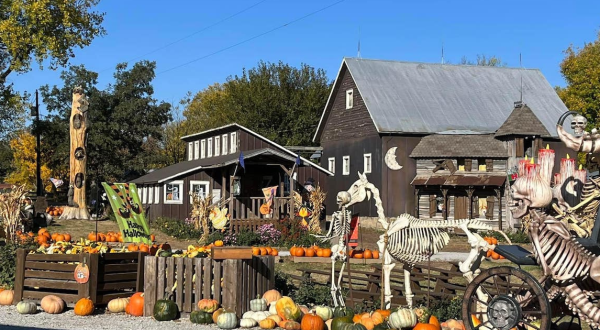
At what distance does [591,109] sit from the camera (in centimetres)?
5206

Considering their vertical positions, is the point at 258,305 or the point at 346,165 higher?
the point at 346,165

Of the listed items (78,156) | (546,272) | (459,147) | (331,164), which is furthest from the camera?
(331,164)

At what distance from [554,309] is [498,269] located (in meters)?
0.96

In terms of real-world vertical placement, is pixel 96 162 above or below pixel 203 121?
below

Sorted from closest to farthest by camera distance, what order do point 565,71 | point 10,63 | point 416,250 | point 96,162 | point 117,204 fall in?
point 416,250, point 117,204, point 10,63, point 96,162, point 565,71

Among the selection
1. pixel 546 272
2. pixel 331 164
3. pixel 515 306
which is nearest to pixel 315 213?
pixel 331 164

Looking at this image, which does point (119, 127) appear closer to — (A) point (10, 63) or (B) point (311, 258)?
(A) point (10, 63)

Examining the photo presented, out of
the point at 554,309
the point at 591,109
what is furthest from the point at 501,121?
the point at 554,309

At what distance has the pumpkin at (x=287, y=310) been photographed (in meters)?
11.1

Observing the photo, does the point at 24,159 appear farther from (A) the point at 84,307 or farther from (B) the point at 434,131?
(A) the point at 84,307

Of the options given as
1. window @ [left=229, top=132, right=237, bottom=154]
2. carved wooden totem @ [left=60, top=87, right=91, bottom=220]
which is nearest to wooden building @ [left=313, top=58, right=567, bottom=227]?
window @ [left=229, top=132, right=237, bottom=154]

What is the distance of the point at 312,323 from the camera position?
10.6 m

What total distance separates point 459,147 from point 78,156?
62.9 feet

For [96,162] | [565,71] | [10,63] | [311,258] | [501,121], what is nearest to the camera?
[311,258]
